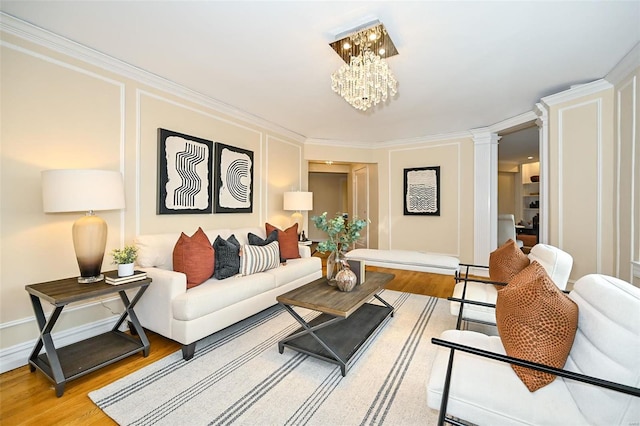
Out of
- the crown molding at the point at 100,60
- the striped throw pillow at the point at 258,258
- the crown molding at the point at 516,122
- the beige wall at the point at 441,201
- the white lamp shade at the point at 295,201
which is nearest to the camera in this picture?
the crown molding at the point at 100,60

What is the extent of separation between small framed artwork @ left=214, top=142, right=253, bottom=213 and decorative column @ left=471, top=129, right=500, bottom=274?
3.97 metres

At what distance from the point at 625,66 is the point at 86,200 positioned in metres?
4.73

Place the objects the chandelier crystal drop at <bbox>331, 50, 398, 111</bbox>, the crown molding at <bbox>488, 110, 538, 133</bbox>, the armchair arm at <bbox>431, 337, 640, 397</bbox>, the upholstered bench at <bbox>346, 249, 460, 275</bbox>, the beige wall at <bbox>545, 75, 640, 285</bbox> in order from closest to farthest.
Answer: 1. the armchair arm at <bbox>431, 337, 640, 397</bbox>
2. the chandelier crystal drop at <bbox>331, 50, 398, 111</bbox>
3. the beige wall at <bbox>545, 75, 640, 285</bbox>
4. the crown molding at <bbox>488, 110, 538, 133</bbox>
5. the upholstered bench at <bbox>346, 249, 460, 275</bbox>

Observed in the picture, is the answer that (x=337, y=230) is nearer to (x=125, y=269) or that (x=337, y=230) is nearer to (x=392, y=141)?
(x=125, y=269)

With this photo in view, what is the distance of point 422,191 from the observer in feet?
17.7

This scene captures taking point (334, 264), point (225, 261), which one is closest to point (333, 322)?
point (334, 264)

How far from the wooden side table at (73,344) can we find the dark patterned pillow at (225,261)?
2.08 feet

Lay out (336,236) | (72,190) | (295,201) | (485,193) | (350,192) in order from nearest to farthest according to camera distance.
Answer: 1. (72,190)
2. (336,236)
3. (295,201)
4. (485,193)
5. (350,192)

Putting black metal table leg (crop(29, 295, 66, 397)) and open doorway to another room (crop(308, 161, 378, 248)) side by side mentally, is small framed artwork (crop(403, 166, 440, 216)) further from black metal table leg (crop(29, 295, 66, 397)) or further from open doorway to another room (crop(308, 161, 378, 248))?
black metal table leg (crop(29, 295, 66, 397))

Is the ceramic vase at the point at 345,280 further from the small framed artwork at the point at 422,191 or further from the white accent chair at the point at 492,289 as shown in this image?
the small framed artwork at the point at 422,191

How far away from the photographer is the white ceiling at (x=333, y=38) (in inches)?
73.8

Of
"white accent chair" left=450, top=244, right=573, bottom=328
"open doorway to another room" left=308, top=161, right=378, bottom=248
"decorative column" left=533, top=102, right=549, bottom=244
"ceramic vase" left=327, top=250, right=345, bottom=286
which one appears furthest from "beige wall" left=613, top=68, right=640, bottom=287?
"open doorway to another room" left=308, top=161, right=378, bottom=248

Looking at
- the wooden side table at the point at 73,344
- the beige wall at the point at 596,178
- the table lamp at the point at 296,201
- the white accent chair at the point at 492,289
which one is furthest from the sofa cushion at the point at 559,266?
the table lamp at the point at 296,201

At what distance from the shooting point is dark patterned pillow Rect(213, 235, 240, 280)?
2.63 meters
